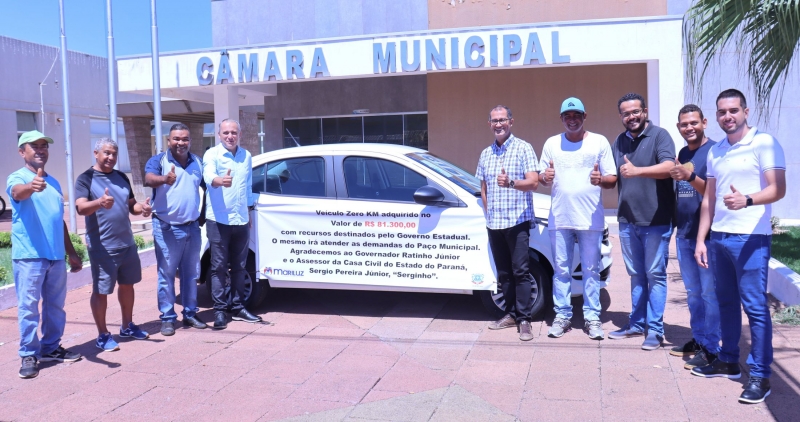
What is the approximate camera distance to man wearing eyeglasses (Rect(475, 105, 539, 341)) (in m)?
5.87

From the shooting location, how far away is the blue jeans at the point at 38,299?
520 cm

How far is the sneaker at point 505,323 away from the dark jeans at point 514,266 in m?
0.05

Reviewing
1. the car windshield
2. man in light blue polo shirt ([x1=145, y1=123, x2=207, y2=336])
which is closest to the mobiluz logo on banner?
the car windshield

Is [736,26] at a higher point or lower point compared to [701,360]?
higher

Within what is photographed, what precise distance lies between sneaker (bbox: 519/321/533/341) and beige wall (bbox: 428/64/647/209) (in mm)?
8872

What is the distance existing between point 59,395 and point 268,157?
2.96m

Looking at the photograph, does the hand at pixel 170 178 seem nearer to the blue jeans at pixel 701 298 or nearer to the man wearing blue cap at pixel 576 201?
the man wearing blue cap at pixel 576 201

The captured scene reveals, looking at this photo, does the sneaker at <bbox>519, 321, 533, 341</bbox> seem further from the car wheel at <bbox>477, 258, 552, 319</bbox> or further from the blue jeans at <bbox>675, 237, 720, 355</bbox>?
the blue jeans at <bbox>675, 237, 720, 355</bbox>

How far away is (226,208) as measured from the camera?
246 inches

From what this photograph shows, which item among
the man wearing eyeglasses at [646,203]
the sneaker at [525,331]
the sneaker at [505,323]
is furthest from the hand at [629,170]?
the sneaker at [505,323]

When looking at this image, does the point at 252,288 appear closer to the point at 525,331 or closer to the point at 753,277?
the point at 525,331

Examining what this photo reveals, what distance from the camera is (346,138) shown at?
1645 centimetres

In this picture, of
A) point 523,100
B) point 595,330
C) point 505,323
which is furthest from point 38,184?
point 523,100

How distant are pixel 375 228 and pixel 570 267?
174 cm
